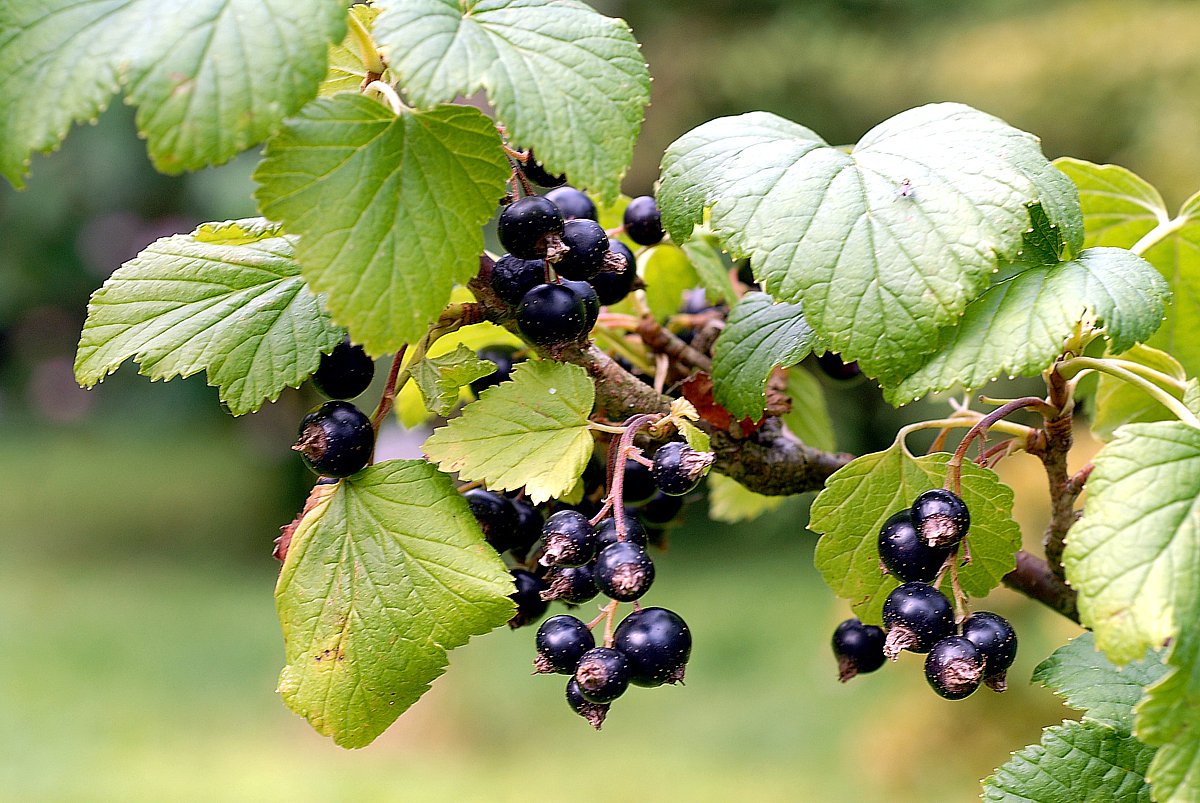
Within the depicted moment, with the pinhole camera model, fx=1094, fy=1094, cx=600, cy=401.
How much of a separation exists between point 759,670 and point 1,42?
5143 mm

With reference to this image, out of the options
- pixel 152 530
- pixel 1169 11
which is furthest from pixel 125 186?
pixel 1169 11

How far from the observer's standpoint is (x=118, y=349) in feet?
2.57

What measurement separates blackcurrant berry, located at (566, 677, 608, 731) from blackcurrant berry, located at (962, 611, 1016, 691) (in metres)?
0.23

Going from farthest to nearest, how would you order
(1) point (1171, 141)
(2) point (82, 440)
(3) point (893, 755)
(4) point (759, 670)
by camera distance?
1. (2) point (82, 440)
2. (4) point (759, 670)
3. (1) point (1171, 141)
4. (3) point (893, 755)

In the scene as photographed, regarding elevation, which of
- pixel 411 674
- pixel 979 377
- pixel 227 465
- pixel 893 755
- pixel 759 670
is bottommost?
pixel 227 465

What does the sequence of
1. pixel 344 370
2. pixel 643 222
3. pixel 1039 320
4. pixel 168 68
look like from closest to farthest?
pixel 168 68 → pixel 1039 320 → pixel 344 370 → pixel 643 222

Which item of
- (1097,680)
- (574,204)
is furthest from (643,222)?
(1097,680)

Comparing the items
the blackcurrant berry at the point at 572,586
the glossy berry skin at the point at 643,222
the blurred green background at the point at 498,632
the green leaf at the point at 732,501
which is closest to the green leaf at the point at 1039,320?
the blackcurrant berry at the point at 572,586

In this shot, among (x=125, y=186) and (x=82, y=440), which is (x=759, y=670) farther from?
(x=82, y=440)

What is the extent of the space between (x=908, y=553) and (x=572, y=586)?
0.22m

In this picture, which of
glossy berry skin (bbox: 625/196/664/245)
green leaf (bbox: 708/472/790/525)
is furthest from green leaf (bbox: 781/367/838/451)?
glossy berry skin (bbox: 625/196/664/245)

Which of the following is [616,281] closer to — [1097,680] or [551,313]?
[551,313]

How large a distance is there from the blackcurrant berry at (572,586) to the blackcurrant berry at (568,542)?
1 cm

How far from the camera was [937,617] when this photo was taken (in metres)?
0.68
